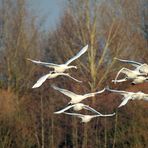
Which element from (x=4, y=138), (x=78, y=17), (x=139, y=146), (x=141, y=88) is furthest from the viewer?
(x=78, y=17)

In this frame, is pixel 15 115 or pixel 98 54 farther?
pixel 98 54

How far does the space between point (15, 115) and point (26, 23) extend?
1235cm

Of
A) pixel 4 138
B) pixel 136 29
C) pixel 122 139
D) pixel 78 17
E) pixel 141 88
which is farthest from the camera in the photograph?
pixel 136 29

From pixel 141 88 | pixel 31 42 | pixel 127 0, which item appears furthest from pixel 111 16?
pixel 141 88

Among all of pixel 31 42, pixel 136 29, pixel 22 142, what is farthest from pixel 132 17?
pixel 22 142

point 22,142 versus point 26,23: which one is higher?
point 26,23

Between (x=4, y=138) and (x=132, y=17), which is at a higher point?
(x=132, y=17)

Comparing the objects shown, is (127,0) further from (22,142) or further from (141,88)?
(22,142)

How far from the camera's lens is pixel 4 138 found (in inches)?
549

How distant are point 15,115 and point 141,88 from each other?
3.48 metres

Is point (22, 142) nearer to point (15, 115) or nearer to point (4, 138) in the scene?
point (4, 138)

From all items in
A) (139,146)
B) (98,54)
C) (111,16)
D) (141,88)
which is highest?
(111,16)

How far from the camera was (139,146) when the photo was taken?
12297 millimetres

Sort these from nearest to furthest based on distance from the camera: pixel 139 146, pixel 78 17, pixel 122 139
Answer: pixel 139 146
pixel 122 139
pixel 78 17
